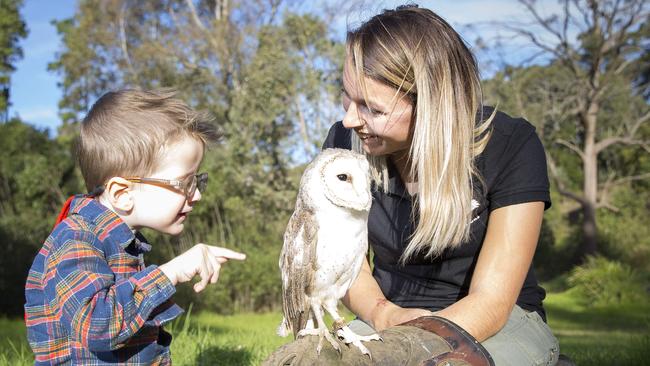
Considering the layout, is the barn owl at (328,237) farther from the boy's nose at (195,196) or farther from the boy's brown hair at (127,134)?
the boy's brown hair at (127,134)

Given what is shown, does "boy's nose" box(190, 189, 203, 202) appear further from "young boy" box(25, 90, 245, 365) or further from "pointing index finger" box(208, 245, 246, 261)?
"pointing index finger" box(208, 245, 246, 261)

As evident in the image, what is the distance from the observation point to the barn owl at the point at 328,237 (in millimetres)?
1596

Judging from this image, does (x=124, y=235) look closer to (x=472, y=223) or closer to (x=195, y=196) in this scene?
(x=195, y=196)

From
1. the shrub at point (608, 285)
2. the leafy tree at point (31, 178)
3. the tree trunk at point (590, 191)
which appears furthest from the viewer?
the tree trunk at point (590, 191)

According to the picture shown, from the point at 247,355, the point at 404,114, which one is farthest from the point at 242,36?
the point at 404,114

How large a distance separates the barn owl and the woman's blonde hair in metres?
0.37

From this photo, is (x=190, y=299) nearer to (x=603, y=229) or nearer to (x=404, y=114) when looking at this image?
(x=404, y=114)

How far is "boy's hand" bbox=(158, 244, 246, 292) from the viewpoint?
170 centimetres

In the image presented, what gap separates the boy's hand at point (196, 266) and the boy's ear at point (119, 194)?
0.23 metres

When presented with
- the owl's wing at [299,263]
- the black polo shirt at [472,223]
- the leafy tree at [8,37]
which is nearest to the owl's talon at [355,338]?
the owl's wing at [299,263]

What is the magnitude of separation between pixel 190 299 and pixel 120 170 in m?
7.41

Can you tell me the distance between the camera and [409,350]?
5.43ft

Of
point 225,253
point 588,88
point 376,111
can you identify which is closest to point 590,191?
point 588,88

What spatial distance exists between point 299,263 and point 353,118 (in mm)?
531
